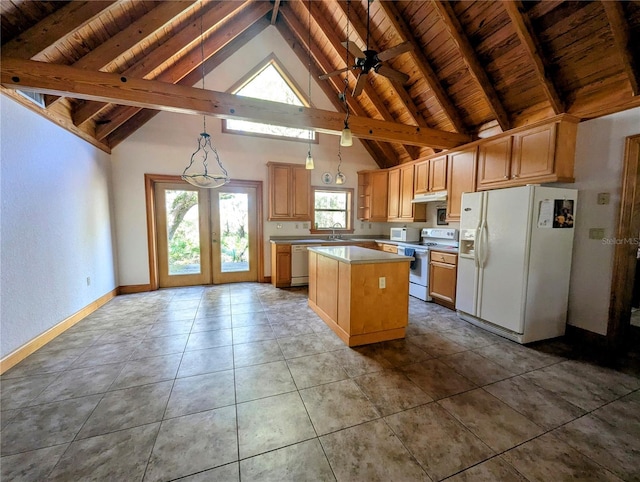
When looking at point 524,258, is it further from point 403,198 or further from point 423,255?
point 403,198

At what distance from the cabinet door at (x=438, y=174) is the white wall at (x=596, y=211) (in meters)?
1.66

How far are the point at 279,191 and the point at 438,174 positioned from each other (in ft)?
9.95

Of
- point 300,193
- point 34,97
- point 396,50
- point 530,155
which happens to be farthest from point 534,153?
point 34,97

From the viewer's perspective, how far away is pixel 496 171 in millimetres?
3543

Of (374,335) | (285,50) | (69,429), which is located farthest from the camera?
(285,50)

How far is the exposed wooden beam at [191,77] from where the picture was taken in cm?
440

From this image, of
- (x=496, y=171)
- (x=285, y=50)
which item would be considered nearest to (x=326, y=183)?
(x=285, y=50)

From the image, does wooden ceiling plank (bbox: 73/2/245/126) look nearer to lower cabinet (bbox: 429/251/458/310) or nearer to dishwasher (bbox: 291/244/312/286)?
dishwasher (bbox: 291/244/312/286)

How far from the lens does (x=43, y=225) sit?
9.17 ft

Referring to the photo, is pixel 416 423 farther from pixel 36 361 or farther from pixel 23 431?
pixel 36 361

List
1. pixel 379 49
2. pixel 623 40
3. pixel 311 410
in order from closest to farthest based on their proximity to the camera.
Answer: pixel 311 410
pixel 623 40
pixel 379 49

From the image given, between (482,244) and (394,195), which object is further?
(394,195)

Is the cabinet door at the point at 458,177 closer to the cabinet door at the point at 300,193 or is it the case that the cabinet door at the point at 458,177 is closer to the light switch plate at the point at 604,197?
the light switch plate at the point at 604,197

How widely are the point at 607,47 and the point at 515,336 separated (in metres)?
3.06
